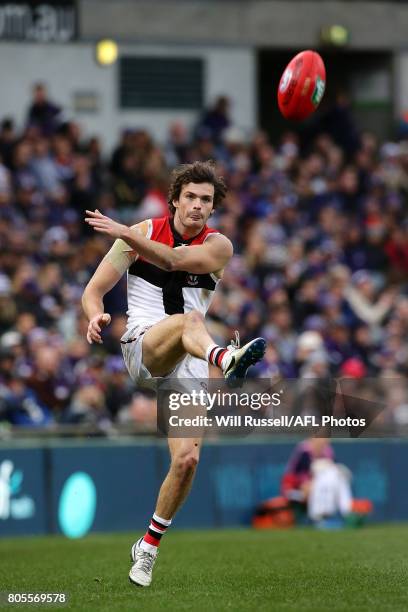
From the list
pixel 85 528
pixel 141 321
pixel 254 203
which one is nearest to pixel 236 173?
pixel 254 203

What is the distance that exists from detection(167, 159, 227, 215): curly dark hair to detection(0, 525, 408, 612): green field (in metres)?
2.45

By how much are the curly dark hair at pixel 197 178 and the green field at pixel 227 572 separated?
2.45 metres

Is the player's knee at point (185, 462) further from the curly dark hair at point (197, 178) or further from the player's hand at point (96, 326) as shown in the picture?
the curly dark hair at point (197, 178)

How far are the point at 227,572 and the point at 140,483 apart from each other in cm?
627

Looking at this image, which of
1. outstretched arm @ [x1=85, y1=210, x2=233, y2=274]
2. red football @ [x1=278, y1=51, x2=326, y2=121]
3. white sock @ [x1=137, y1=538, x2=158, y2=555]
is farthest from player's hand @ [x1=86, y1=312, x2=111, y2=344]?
red football @ [x1=278, y1=51, x2=326, y2=121]

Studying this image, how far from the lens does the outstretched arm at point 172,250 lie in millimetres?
8383

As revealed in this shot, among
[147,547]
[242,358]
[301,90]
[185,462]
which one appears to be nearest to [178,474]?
[185,462]

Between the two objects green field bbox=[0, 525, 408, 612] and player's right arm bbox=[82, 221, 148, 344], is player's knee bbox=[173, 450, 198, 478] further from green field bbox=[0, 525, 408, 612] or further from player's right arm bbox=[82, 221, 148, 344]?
player's right arm bbox=[82, 221, 148, 344]

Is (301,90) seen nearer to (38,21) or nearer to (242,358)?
(242,358)

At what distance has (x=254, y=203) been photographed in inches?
823

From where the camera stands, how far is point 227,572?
964cm

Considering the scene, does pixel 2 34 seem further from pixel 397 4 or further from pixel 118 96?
pixel 397 4

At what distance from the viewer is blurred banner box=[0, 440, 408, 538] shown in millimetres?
15086

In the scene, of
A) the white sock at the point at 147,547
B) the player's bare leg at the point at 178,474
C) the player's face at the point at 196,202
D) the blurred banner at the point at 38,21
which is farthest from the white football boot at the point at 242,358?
the blurred banner at the point at 38,21
